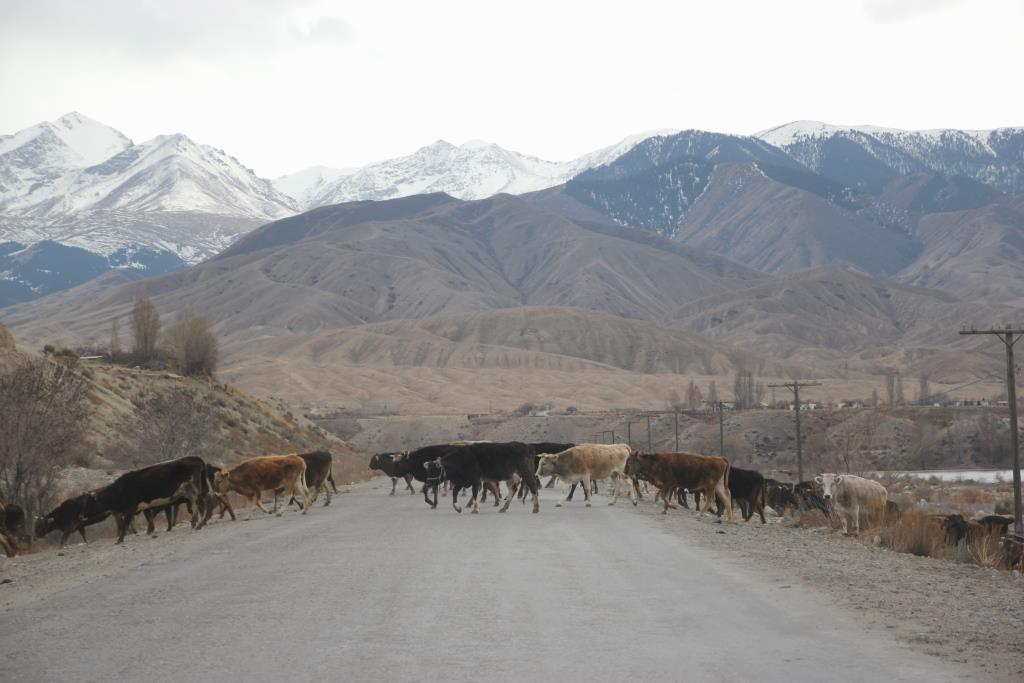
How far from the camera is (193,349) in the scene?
283ft

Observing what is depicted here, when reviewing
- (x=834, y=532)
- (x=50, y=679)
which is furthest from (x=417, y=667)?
(x=834, y=532)

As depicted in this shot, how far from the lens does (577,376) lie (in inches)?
7333

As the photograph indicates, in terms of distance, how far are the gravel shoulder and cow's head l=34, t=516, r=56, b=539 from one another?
A: 40.1 feet

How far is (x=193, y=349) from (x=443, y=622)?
78.3 meters

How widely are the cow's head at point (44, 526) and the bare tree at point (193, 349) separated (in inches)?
2476

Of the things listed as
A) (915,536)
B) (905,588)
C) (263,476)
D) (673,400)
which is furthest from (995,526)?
(673,400)

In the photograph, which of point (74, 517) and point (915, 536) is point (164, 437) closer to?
point (74, 517)

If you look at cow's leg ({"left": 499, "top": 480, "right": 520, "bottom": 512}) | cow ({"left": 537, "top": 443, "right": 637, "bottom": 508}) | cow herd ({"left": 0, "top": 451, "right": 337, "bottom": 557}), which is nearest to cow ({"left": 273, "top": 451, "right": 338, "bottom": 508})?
cow's leg ({"left": 499, "top": 480, "right": 520, "bottom": 512})

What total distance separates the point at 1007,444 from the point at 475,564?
100 m

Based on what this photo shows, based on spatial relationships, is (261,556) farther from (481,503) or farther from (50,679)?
(481,503)

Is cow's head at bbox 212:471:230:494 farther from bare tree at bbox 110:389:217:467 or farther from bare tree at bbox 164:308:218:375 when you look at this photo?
bare tree at bbox 164:308:218:375

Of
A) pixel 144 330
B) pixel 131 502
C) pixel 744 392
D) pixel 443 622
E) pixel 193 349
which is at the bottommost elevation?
pixel 443 622

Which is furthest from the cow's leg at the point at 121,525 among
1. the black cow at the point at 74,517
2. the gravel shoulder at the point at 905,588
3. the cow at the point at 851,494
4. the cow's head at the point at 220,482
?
the cow at the point at 851,494

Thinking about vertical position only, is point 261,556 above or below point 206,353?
below
